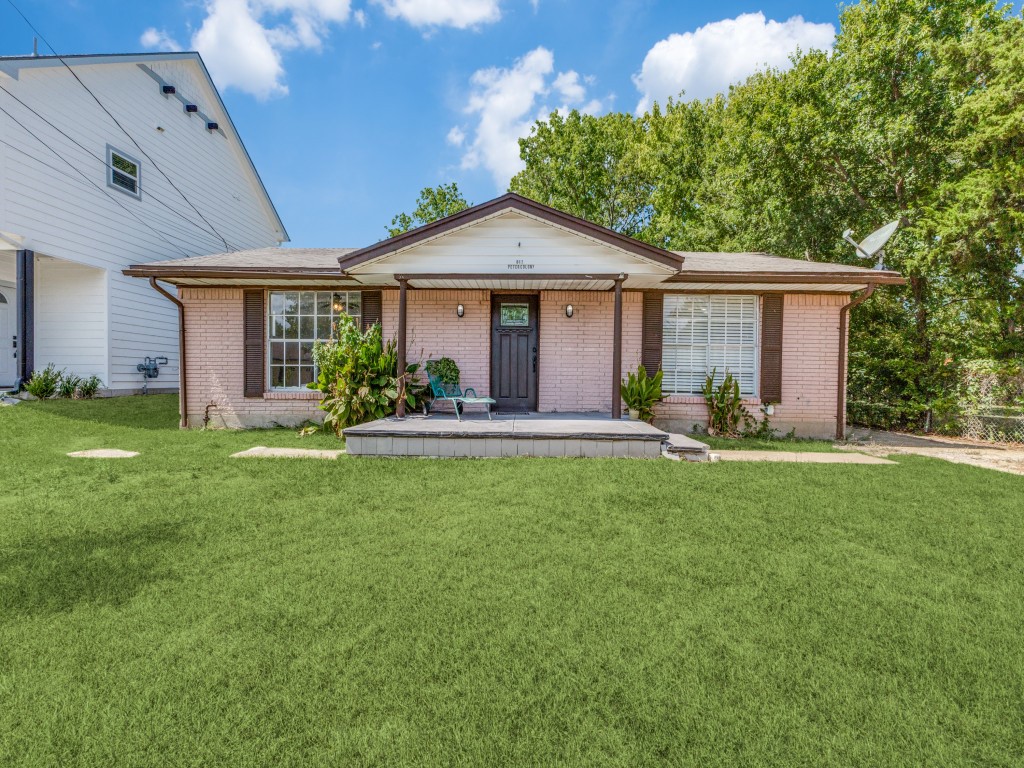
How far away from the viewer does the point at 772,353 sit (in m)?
8.13

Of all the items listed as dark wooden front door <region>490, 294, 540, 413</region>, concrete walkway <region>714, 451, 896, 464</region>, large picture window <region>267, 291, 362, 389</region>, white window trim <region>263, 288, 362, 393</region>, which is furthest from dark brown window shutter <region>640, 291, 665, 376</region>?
large picture window <region>267, 291, 362, 389</region>

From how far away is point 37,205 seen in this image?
9312mm

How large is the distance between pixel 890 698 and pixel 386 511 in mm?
3240

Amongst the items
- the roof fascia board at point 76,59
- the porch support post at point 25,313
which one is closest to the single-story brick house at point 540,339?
the porch support post at point 25,313

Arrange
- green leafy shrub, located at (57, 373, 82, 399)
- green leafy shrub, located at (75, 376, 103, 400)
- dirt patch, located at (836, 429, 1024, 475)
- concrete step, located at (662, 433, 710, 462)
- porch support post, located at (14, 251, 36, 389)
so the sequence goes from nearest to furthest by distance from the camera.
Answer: concrete step, located at (662, 433, 710, 462) → dirt patch, located at (836, 429, 1024, 475) → porch support post, located at (14, 251, 36, 389) → green leafy shrub, located at (57, 373, 82, 399) → green leafy shrub, located at (75, 376, 103, 400)

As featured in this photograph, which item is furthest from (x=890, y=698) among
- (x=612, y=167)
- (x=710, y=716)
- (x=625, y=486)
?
(x=612, y=167)

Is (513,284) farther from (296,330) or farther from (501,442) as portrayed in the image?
(296,330)

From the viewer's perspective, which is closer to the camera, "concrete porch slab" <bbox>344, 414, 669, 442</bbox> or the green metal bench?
"concrete porch slab" <bbox>344, 414, 669, 442</bbox>

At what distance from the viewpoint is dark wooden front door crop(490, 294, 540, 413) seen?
8.38m

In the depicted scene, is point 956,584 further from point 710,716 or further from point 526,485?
point 526,485

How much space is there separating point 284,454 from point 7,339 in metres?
10.3

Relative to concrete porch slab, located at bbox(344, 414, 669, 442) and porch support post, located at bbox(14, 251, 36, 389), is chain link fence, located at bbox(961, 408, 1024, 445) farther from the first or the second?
porch support post, located at bbox(14, 251, 36, 389)

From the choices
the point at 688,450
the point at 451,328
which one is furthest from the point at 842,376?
the point at 451,328

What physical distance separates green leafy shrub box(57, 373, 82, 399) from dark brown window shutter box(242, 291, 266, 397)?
15.4 feet
